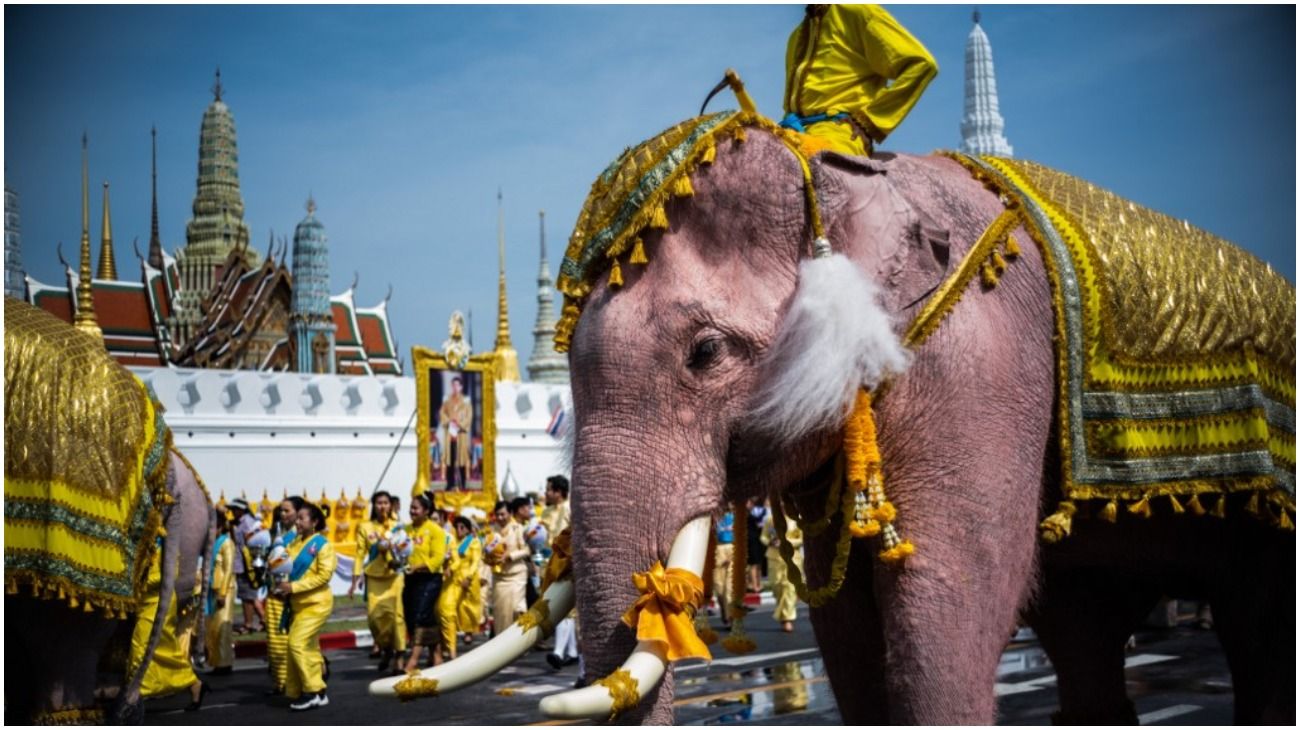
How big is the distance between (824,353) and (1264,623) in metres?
1.74

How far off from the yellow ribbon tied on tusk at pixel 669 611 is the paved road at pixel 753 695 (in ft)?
16.3

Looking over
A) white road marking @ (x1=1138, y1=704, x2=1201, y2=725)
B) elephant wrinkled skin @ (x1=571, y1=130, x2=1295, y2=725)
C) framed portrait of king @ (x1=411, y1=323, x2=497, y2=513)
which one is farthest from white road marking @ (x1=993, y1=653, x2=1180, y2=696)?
framed portrait of king @ (x1=411, y1=323, x2=497, y2=513)

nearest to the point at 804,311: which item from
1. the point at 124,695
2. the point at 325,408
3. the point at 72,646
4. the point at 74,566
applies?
the point at 74,566

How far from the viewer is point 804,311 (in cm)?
321

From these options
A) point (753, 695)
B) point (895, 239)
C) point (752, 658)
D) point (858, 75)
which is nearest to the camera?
point (895, 239)

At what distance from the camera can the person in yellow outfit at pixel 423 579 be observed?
1264 centimetres

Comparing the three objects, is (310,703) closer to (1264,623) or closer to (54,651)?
(54,651)

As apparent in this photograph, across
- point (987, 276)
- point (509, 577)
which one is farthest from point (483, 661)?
point (509, 577)

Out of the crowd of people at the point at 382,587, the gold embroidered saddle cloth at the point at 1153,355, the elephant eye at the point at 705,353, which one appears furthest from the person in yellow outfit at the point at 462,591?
the elephant eye at the point at 705,353

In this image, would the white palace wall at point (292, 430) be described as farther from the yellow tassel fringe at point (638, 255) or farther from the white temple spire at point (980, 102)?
the white temple spire at point (980, 102)

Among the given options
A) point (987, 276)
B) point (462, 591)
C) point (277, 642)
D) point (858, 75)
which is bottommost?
point (277, 642)

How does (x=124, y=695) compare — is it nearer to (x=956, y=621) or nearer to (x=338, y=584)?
(x=956, y=621)

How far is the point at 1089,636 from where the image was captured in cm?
449

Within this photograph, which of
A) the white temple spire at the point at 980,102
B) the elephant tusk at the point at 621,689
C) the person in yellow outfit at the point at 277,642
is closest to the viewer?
the elephant tusk at the point at 621,689
